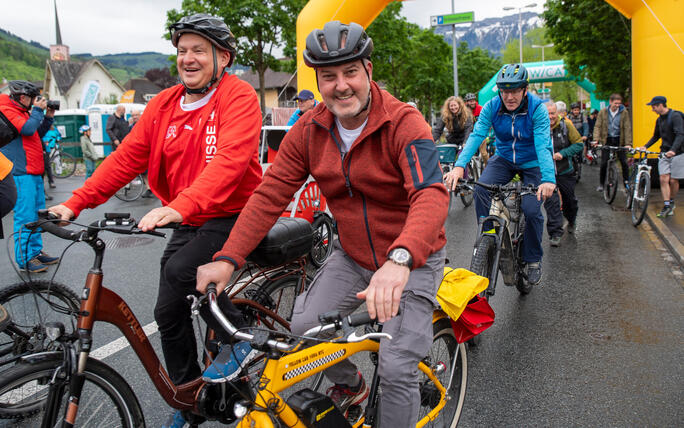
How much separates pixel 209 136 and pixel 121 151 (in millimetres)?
513

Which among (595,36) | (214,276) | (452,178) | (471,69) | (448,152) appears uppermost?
(471,69)

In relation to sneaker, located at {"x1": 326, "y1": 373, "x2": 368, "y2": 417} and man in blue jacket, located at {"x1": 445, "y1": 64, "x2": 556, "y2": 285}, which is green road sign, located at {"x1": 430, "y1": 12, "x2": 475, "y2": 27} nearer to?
man in blue jacket, located at {"x1": 445, "y1": 64, "x2": 556, "y2": 285}

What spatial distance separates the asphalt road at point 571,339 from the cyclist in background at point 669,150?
170 cm

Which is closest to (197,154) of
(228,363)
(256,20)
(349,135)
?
(349,135)

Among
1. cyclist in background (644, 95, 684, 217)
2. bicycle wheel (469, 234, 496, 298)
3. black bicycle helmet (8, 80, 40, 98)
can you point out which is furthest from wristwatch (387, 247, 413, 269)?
cyclist in background (644, 95, 684, 217)

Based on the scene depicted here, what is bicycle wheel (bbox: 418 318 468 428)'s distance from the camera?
9.13 feet

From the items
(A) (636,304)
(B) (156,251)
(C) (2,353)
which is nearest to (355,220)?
(C) (2,353)

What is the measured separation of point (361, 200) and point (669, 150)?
8860 mm

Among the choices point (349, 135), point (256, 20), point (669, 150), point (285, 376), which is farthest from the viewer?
point (256, 20)

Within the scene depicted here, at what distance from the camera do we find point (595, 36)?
1714 cm

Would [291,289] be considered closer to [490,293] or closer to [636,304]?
[490,293]

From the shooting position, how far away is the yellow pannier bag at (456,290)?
268 cm

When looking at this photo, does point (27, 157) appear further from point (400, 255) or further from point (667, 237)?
point (667, 237)

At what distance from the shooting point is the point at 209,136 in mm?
2885
